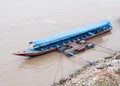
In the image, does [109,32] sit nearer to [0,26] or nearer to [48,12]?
[48,12]

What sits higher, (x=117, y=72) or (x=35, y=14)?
(x=35, y=14)

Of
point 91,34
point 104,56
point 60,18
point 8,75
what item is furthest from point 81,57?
point 60,18

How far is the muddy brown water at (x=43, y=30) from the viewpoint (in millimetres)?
13823

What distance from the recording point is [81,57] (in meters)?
15.5

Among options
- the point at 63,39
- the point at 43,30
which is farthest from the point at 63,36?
the point at 43,30

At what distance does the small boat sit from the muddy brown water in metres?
0.42

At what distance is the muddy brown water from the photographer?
1382 centimetres

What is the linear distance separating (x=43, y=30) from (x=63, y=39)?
3.06m

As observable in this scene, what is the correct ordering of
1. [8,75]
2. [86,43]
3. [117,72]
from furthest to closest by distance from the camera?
[86,43], [8,75], [117,72]

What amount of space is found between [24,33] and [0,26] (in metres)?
2.51

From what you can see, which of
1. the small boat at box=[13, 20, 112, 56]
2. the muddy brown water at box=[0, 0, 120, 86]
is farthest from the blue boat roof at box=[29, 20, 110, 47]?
the muddy brown water at box=[0, 0, 120, 86]

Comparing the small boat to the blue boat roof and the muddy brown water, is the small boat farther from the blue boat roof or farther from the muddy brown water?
the muddy brown water

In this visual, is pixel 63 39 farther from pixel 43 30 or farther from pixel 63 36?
pixel 43 30

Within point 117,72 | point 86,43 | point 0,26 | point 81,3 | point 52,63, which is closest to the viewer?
point 117,72
